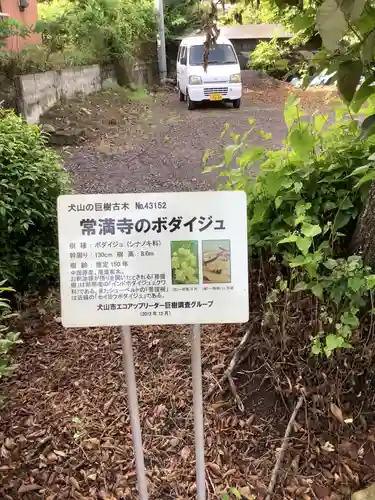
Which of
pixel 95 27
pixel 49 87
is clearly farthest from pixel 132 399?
pixel 95 27

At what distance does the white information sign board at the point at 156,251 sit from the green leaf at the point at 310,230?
0.62 meters

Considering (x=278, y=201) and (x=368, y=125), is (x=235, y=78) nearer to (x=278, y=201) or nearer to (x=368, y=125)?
(x=278, y=201)

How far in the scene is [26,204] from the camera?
3303 mm

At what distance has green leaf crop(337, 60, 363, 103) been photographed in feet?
5.20

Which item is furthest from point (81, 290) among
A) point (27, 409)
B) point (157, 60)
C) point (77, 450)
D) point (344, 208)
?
point (157, 60)

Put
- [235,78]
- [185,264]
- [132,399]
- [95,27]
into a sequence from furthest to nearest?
[95,27]
[235,78]
[132,399]
[185,264]

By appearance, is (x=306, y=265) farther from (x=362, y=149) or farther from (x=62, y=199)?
(x=62, y=199)

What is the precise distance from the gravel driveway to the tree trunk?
448cm

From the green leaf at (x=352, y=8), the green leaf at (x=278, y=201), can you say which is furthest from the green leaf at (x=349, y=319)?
the green leaf at (x=352, y=8)

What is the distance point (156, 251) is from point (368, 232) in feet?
3.73

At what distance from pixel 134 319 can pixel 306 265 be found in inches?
36.0

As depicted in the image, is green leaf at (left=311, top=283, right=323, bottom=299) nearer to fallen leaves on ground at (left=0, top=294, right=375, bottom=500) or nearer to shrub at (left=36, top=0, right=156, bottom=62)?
fallen leaves on ground at (left=0, top=294, right=375, bottom=500)

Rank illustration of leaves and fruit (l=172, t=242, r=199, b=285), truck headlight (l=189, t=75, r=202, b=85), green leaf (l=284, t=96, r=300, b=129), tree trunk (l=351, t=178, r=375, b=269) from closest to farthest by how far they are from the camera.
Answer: illustration of leaves and fruit (l=172, t=242, r=199, b=285) → tree trunk (l=351, t=178, r=375, b=269) → green leaf (l=284, t=96, r=300, b=129) → truck headlight (l=189, t=75, r=202, b=85)

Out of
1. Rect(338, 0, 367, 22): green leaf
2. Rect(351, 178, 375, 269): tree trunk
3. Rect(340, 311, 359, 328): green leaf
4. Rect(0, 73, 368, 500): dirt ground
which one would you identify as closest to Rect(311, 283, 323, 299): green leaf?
Rect(340, 311, 359, 328): green leaf
